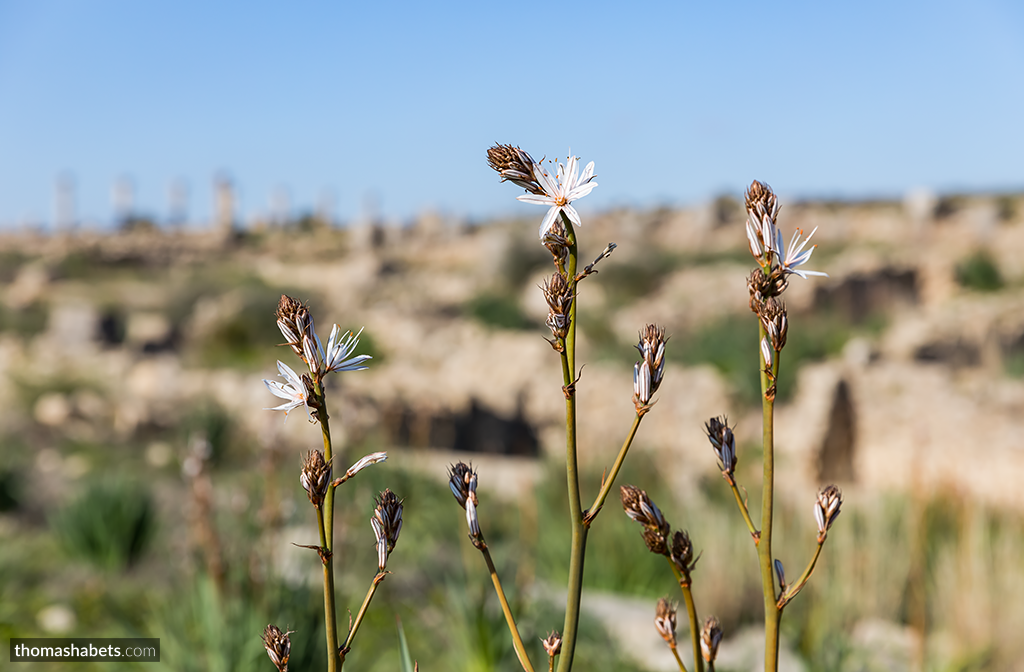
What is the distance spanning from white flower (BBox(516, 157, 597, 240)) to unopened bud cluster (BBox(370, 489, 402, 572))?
1.01 feet

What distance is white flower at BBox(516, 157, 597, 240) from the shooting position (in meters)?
0.73

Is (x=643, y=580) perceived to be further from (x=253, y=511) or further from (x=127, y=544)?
(x=127, y=544)

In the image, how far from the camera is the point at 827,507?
32.1 inches

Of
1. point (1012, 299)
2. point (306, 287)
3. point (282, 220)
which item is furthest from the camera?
point (282, 220)

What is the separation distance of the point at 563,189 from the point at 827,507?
445 mm

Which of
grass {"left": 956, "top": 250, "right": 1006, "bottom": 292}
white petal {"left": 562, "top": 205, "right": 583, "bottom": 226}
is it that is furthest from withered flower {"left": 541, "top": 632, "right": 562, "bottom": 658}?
grass {"left": 956, "top": 250, "right": 1006, "bottom": 292}

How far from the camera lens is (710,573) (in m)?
4.12

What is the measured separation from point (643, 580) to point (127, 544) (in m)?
3.47

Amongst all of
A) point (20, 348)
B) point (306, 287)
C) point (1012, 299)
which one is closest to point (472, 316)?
point (20, 348)

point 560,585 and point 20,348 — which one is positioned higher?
point 20,348

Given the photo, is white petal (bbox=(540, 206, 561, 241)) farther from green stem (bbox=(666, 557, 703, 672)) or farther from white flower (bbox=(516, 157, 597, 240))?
green stem (bbox=(666, 557, 703, 672))

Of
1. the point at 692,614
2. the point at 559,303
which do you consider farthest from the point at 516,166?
the point at 692,614

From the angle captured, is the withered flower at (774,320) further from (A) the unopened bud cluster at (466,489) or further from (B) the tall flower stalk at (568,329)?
(A) the unopened bud cluster at (466,489)

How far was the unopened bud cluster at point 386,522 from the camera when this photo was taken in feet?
2.50
